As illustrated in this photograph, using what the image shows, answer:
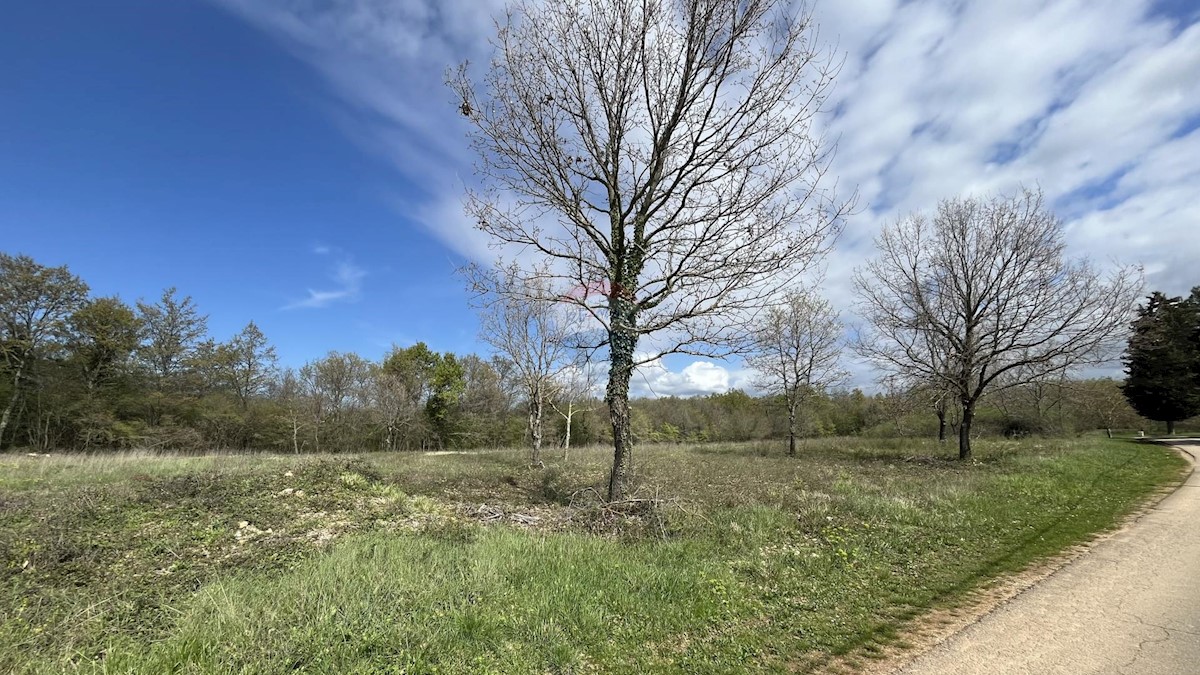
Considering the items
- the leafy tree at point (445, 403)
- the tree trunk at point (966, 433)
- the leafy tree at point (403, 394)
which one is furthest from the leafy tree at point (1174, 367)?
Result: the leafy tree at point (403, 394)

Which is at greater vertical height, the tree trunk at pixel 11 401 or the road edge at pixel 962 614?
the tree trunk at pixel 11 401

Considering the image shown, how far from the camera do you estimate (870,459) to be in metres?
23.4

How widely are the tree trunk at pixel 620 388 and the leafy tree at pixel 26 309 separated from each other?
38888 mm

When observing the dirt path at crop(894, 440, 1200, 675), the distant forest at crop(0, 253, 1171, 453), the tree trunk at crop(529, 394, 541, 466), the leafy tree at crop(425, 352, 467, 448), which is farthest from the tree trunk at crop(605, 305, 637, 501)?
the leafy tree at crop(425, 352, 467, 448)

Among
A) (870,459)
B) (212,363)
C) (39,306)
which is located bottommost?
(870,459)

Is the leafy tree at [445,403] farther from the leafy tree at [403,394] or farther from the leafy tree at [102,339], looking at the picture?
the leafy tree at [102,339]

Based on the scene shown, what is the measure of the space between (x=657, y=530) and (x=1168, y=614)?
5.25 meters

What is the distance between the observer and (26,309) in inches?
1163

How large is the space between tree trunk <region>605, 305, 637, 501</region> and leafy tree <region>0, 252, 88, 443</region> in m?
38.9

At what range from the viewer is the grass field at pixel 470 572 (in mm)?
3801

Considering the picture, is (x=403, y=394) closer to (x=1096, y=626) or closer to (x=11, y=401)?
(x=11, y=401)

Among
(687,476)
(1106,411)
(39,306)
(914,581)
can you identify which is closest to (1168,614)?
(914,581)

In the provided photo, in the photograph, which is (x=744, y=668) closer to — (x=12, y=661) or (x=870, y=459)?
(x=12, y=661)

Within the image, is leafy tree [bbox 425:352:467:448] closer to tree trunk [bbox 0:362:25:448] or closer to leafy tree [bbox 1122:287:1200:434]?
tree trunk [bbox 0:362:25:448]
